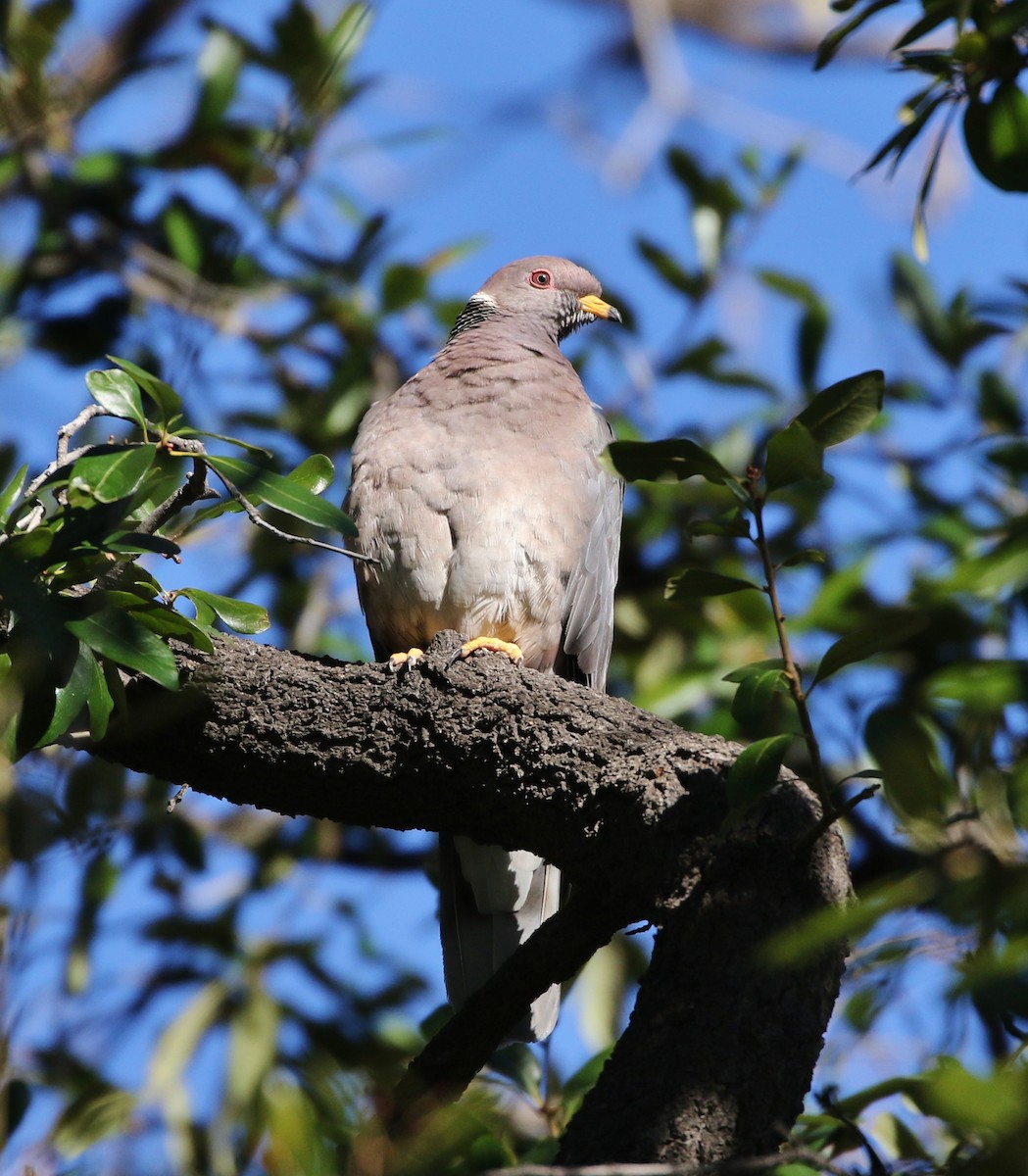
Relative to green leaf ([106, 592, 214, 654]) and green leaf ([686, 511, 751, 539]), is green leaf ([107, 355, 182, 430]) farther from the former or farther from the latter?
green leaf ([686, 511, 751, 539])

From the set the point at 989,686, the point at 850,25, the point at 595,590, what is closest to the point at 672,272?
the point at 595,590

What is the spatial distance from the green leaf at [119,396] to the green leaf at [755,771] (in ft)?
4.13

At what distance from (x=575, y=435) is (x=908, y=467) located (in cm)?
169

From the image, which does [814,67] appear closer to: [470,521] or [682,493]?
[470,521]

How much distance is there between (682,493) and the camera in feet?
16.9

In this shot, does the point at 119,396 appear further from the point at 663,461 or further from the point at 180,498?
the point at 663,461

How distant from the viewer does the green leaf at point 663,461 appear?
207cm

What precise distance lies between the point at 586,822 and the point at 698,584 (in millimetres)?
613

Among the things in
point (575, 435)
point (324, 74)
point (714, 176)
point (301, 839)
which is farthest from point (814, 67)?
point (301, 839)

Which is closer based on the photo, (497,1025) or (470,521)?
(497,1025)

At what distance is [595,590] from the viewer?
13.5 ft

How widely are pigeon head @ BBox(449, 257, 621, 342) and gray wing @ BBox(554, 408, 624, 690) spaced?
2.84 feet

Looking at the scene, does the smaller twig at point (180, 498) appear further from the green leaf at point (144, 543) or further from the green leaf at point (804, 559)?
the green leaf at point (804, 559)

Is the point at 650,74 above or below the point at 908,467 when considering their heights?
above
